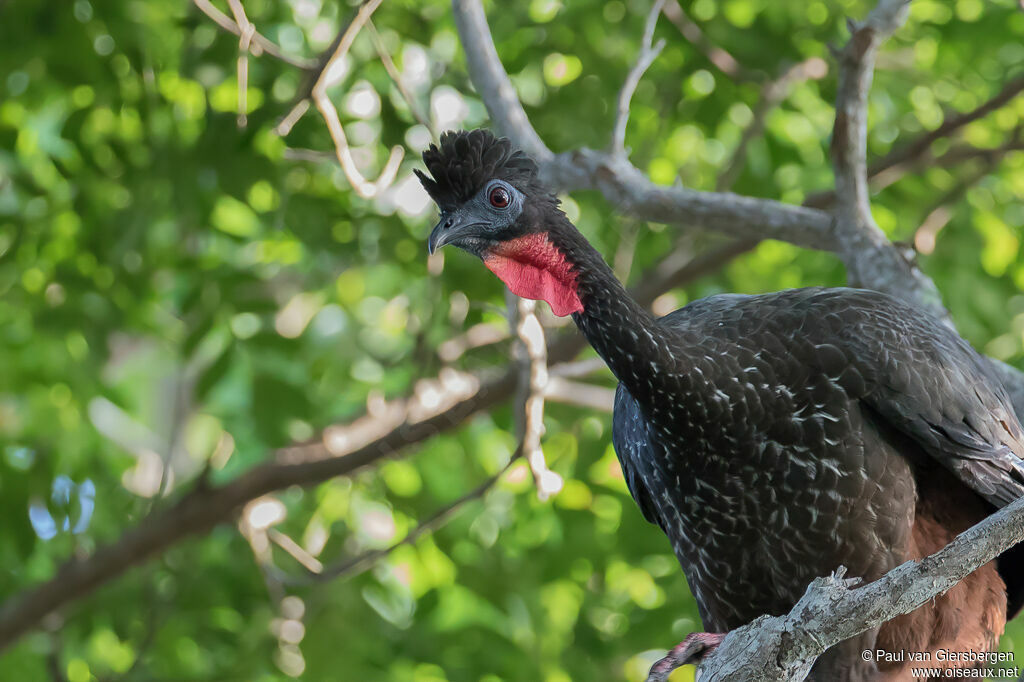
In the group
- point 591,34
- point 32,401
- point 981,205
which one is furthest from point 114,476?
point 981,205

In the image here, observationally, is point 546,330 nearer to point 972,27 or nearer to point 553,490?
point 553,490

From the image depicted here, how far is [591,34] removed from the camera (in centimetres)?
515

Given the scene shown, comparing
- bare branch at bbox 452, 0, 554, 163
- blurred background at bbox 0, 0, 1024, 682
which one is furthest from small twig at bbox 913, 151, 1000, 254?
bare branch at bbox 452, 0, 554, 163

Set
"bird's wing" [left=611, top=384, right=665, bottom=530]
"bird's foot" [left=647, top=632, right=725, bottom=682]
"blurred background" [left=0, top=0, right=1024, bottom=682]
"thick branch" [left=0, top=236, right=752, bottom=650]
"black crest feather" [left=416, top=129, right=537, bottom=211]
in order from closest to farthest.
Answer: "bird's foot" [left=647, top=632, right=725, bottom=682] < "black crest feather" [left=416, top=129, right=537, bottom=211] < "bird's wing" [left=611, top=384, right=665, bottom=530] < "blurred background" [left=0, top=0, right=1024, bottom=682] < "thick branch" [left=0, top=236, right=752, bottom=650]

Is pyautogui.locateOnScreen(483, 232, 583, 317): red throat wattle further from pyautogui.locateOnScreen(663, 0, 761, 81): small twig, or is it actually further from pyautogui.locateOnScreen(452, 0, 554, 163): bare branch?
pyautogui.locateOnScreen(663, 0, 761, 81): small twig

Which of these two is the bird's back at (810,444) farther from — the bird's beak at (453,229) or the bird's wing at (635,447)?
the bird's beak at (453,229)

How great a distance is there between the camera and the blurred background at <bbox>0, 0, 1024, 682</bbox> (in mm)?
4977

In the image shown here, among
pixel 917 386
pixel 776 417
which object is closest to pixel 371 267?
pixel 776 417

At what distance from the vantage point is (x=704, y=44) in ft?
16.6

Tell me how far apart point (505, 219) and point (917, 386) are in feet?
4.23

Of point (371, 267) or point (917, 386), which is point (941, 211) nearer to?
point (917, 386)

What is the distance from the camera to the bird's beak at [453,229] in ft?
10.2

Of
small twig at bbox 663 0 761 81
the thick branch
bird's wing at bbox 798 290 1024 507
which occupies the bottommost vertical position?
the thick branch

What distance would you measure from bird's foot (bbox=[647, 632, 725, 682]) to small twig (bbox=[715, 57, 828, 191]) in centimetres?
285
